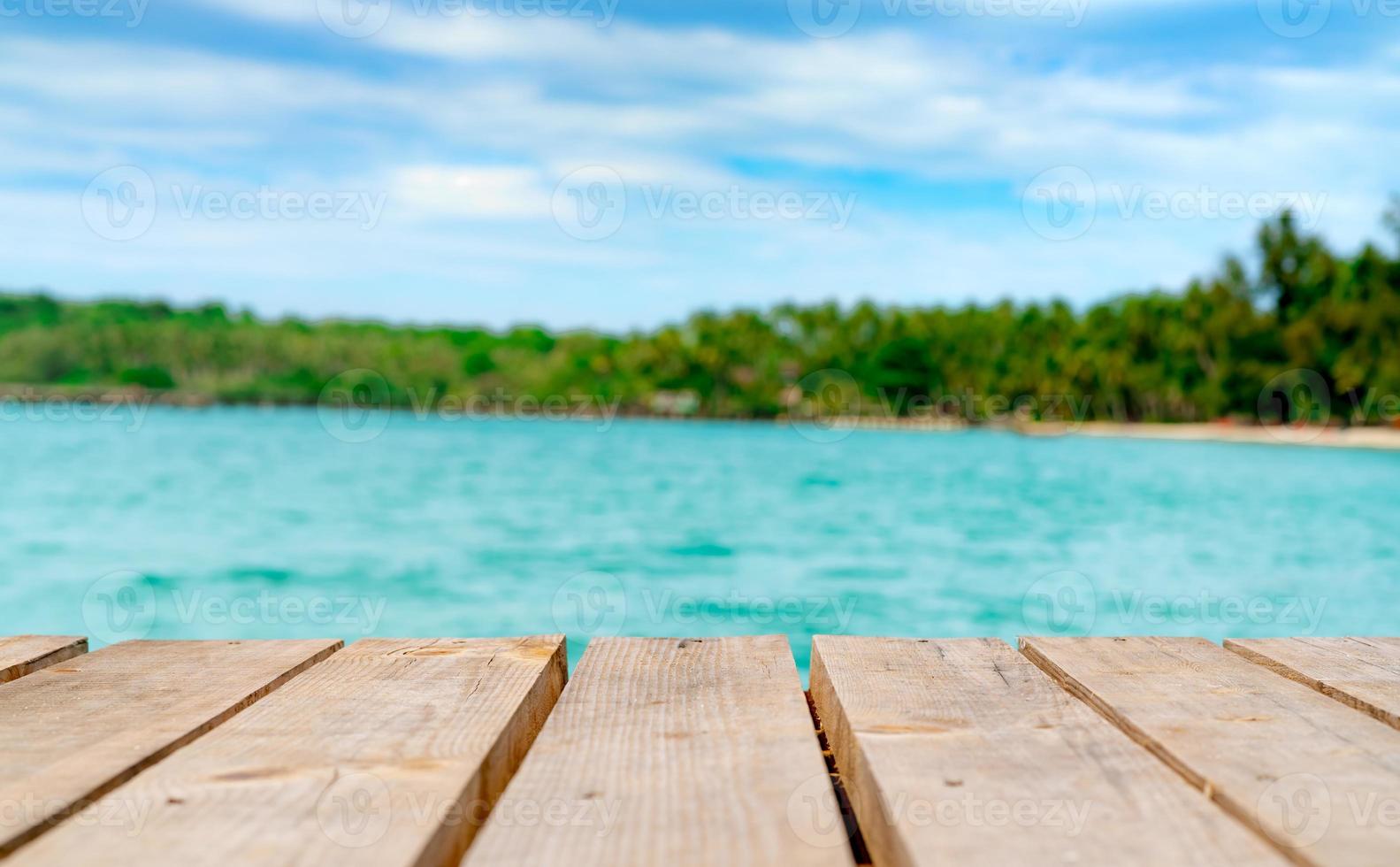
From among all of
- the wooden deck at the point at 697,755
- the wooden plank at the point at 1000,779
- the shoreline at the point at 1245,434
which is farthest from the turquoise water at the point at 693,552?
the shoreline at the point at 1245,434

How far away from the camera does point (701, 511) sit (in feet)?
84.1

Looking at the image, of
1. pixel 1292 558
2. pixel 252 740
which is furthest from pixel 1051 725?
pixel 1292 558

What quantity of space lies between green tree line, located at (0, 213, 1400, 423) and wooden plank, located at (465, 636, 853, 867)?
2605 inches

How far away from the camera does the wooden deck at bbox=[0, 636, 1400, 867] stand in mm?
1012

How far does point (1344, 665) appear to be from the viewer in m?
1.79

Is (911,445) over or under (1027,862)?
under

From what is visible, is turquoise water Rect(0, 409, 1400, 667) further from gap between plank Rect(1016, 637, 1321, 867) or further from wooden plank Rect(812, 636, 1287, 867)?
wooden plank Rect(812, 636, 1287, 867)

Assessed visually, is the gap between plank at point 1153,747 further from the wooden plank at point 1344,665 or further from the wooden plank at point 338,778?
the wooden plank at point 338,778

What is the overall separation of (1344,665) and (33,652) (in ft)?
7.25

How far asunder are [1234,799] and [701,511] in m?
24.6

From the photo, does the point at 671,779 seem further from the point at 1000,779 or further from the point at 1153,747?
the point at 1153,747

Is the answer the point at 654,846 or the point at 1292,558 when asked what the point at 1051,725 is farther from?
the point at 1292,558

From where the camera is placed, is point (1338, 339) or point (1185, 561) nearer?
point (1185, 561)

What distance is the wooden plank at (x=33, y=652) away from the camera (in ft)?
5.65
